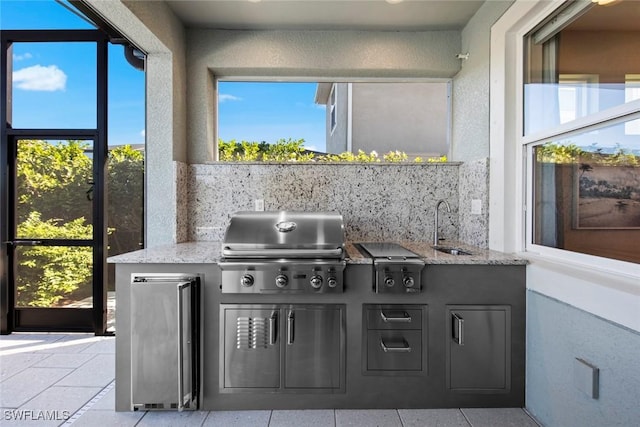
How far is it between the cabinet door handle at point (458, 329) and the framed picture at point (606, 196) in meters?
0.82

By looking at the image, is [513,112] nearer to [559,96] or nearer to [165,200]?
[559,96]

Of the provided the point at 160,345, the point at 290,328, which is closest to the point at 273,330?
the point at 290,328

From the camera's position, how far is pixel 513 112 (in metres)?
2.22

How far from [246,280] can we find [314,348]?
59 centimetres

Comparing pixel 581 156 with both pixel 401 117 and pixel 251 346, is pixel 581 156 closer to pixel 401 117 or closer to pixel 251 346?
pixel 401 117

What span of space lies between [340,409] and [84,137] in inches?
127

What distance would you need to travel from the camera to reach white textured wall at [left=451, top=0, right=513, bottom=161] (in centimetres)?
240

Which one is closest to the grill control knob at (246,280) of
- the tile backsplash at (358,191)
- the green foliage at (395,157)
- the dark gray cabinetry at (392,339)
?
the dark gray cabinetry at (392,339)

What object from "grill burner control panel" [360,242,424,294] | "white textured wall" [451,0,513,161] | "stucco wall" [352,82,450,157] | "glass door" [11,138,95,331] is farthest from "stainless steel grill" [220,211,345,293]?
"glass door" [11,138,95,331]

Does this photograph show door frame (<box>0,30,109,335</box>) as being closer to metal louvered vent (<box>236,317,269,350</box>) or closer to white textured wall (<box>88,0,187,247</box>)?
white textured wall (<box>88,0,187,247</box>)

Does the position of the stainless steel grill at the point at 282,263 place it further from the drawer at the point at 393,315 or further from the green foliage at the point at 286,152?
the green foliage at the point at 286,152

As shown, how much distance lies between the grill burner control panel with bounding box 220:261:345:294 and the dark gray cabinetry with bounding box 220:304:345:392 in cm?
13

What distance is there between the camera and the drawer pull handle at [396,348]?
199cm

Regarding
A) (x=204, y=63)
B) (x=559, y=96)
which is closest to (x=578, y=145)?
(x=559, y=96)
